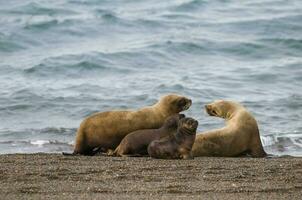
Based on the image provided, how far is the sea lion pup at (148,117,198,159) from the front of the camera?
9.08m

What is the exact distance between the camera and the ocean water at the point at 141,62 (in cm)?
1284

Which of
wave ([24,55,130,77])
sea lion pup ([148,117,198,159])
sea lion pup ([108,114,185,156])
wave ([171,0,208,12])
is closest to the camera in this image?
sea lion pup ([148,117,198,159])

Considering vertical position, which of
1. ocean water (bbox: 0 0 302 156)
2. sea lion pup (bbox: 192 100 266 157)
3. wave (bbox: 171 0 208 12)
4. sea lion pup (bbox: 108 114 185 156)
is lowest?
wave (bbox: 171 0 208 12)

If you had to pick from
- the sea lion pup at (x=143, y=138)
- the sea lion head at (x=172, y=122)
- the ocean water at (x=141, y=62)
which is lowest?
the ocean water at (x=141, y=62)

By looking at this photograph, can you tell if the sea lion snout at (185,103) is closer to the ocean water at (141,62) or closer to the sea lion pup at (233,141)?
the sea lion pup at (233,141)

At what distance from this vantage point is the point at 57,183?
7.34 metres

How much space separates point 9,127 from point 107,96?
268 centimetres

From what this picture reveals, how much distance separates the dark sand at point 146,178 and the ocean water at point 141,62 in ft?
7.26

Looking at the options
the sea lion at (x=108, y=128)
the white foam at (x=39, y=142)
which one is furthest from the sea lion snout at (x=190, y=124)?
the white foam at (x=39, y=142)

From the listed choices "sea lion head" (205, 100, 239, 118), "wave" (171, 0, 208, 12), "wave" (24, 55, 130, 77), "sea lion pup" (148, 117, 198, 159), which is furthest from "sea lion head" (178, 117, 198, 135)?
"wave" (171, 0, 208, 12)

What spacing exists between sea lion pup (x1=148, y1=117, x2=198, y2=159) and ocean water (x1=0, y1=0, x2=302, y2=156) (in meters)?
1.95

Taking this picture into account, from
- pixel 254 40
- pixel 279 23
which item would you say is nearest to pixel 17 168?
pixel 254 40

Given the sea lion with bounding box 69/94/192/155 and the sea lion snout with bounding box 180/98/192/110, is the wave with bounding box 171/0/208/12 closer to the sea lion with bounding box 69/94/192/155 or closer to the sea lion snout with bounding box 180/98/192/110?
the sea lion snout with bounding box 180/98/192/110

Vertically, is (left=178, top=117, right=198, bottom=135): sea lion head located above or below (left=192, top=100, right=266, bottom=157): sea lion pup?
above
